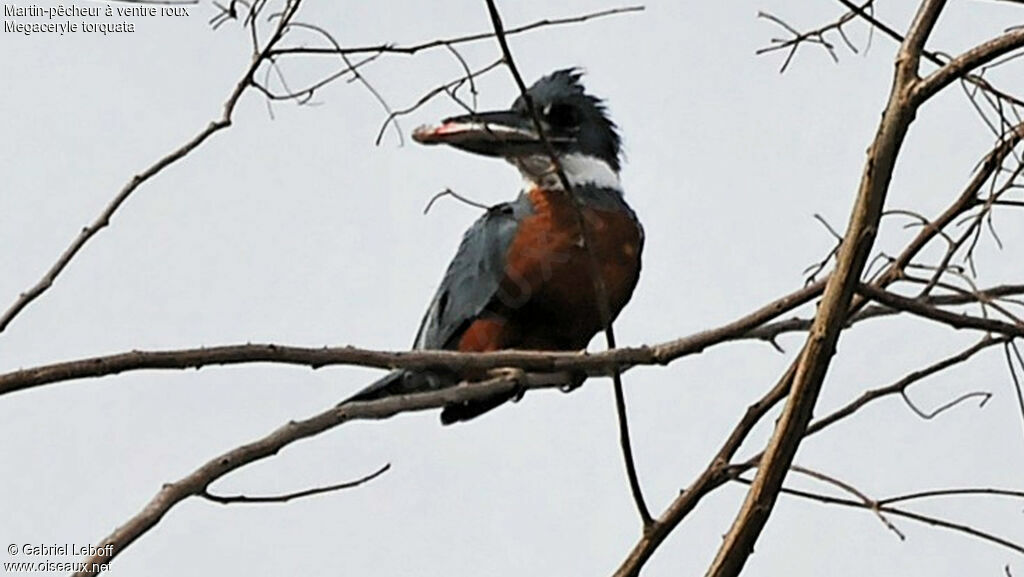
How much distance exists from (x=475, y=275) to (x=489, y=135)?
3.45 feet

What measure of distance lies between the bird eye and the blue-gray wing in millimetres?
318

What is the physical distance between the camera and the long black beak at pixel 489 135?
3.02 metres

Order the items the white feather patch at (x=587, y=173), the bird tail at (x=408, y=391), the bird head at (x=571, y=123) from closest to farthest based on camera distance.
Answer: the bird tail at (x=408, y=391) → the bird head at (x=571, y=123) → the white feather patch at (x=587, y=173)

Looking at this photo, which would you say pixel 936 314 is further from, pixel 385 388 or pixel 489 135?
pixel 385 388

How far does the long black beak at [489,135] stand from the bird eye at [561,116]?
0.71 meters

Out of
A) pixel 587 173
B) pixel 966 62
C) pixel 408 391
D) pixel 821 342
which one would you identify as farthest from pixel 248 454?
pixel 587 173

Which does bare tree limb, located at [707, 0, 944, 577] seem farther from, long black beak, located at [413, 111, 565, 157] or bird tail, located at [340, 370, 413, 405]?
bird tail, located at [340, 370, 413, 405]

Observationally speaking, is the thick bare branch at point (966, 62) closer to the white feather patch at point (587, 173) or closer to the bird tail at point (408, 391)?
the bird tail at point (408, 391)

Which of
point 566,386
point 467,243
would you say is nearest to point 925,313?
point 566,386

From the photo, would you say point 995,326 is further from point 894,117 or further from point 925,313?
point 894,117

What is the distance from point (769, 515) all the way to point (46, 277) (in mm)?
1061

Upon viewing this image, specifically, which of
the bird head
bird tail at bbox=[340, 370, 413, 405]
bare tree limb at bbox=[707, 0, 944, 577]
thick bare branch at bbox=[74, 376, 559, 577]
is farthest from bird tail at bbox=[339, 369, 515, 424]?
bare tree limb at bbox=[707, 0, 944, 577]

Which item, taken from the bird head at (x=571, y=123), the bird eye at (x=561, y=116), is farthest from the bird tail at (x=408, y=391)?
the bird eye at (x=561, y=116)

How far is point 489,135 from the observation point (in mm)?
3102
